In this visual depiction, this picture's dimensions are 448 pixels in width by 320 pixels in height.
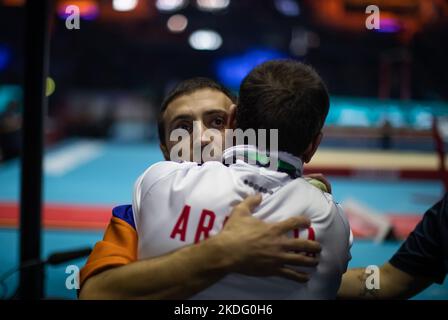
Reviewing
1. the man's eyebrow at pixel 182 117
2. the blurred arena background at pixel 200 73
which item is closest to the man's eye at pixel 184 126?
the man's eyebrow at pixel 182 117

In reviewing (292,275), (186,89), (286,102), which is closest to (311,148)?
(286,102)

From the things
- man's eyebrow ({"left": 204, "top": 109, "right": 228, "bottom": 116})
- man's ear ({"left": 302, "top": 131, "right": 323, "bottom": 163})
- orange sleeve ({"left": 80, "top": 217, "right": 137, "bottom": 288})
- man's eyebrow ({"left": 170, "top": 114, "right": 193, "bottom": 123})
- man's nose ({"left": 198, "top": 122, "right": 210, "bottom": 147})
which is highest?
man's eyebrow ({"left": 204, "top": 109, "right": 228, "bottom": 116})

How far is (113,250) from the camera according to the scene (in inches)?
A: 37.5

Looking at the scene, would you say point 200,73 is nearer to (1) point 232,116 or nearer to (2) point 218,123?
(2) point 218,123

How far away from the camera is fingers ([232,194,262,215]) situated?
2.88 ft

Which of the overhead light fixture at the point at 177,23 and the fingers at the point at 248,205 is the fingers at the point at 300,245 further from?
the overhead light fixture at the point at 177,23

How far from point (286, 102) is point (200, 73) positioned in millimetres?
12270

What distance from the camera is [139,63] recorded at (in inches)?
534

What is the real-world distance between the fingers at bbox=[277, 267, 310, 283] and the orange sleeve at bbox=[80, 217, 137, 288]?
299mm

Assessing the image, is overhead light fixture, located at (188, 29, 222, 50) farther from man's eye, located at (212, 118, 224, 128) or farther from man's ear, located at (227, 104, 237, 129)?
man's ear, located at (227, 104, 237, 129)

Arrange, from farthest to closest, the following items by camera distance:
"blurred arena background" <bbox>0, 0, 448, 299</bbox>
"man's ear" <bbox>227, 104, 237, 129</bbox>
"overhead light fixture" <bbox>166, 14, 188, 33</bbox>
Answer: "overhead light fixture" <bbox>166, 14, 188, 33</bbox>, "blurred arena background" <bbox>0, 0, 448, 299</bbox>, "man's ear" <bbox>227, 104, 237, 129</bbox>

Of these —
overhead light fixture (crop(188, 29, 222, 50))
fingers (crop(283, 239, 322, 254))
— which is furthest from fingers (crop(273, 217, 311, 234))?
overhead light fixture (crop(188, 29, 222, 50))

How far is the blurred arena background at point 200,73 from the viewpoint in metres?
5.53
